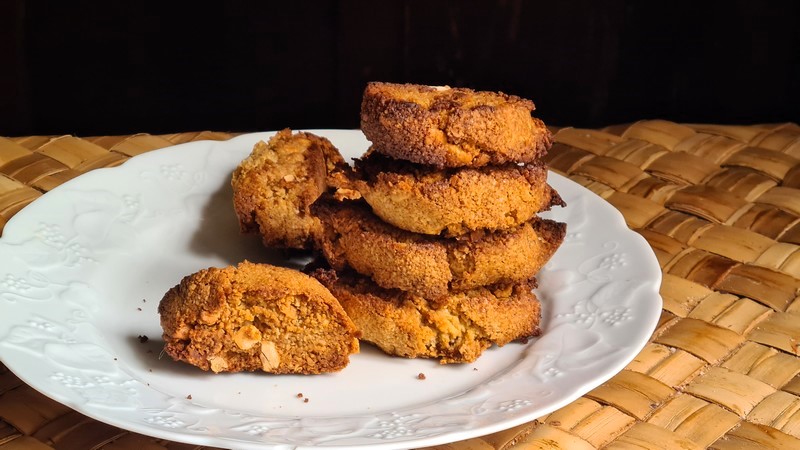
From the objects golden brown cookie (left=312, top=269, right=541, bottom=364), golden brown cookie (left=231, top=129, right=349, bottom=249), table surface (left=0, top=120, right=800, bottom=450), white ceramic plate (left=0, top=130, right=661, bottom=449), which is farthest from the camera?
golden brown cookie (left=231, top=129, right=349, bottom=249)

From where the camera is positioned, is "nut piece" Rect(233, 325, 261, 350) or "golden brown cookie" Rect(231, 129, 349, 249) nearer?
"nut piece" Rect(233, 325, 261, 350)

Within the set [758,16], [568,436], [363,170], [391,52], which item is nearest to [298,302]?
[363,170]

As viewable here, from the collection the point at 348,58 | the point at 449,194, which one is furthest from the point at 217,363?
the point at 348,58

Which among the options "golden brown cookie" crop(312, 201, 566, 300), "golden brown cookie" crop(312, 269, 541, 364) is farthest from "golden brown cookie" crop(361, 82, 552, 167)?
"golden brown cookie" crop(312, 269, 541, 364)

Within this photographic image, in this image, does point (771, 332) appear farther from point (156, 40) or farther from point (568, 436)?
point (156, 40)

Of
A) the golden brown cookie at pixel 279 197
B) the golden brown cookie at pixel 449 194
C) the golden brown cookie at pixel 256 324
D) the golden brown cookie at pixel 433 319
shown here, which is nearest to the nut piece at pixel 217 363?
the golden brown cookie at pixel 256 324

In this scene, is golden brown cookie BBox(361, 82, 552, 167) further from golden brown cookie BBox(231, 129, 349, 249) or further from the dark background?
the dark background

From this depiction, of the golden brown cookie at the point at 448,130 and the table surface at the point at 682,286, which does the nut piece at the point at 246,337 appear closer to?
the table surface at the point at 682,286
